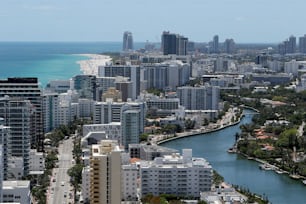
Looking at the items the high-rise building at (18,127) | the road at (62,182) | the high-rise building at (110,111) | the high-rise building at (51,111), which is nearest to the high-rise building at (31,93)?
the road at (62,182)

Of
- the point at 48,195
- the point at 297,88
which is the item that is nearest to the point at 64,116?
the point at 48,195

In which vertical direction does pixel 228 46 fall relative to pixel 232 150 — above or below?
above

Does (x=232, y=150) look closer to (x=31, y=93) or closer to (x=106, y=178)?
(x=31, y=93)

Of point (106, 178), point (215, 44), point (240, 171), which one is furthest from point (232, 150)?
point (215, 44)

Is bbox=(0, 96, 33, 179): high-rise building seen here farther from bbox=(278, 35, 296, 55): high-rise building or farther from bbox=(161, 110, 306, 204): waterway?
bbox=(278, 35, 296, 55): high-rise building

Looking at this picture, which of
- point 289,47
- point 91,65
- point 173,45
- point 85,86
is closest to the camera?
point 85,86

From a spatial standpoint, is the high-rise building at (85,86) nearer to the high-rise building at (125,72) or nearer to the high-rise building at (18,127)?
the high-rise building at (125,72)
